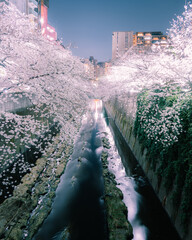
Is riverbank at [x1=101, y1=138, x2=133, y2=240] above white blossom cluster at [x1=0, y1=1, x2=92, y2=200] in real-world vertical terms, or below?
below

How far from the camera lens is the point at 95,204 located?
26.0 feet

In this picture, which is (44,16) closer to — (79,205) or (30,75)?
(30,75)

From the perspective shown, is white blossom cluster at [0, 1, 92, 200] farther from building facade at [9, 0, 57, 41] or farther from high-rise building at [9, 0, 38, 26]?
high-rise building at [9, 0, 38, 26]

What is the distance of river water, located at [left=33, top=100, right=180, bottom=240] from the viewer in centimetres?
Answer: 640

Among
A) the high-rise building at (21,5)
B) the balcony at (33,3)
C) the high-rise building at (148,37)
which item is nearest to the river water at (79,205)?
the high-rise building at (21,5)

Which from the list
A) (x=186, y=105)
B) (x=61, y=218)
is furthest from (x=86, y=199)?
(x=186, y=105)

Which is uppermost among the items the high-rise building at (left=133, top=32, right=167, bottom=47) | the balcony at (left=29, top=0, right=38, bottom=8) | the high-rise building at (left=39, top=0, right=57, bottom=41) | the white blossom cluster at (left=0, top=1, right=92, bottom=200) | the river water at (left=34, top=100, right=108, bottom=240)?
the high-rise building at (left=133, top=32, right=167, bottom=47)

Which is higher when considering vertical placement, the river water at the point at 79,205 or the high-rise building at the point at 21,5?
the high-rise building at the point at 21,5

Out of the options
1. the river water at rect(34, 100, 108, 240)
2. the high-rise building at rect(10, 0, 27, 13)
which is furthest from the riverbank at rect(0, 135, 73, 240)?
the high-rise building at rect(10, 0, 27, 13)

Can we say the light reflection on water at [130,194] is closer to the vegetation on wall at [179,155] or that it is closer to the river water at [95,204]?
the river water at [95,204]

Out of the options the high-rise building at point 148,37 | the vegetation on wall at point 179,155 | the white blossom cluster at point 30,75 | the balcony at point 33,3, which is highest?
the high-rise building at point 148,37

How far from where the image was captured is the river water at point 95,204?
640cm

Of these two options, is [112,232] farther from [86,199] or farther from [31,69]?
[31,69]

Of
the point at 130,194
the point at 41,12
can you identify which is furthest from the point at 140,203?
the point at 41,12
